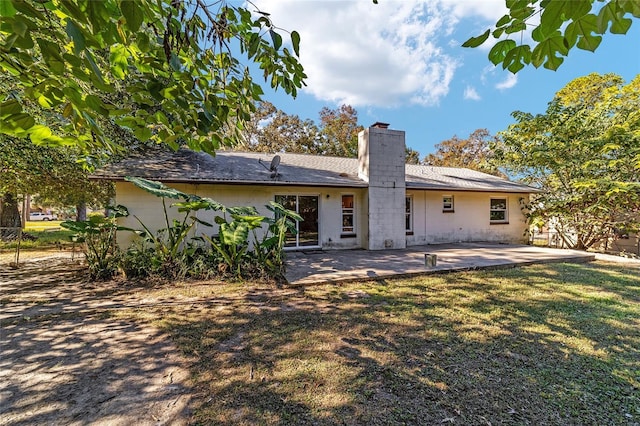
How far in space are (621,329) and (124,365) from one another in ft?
22.1

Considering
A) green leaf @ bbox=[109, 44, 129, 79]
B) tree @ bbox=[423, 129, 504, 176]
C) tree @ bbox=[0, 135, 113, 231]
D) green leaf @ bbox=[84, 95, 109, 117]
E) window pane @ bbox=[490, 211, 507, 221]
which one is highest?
tree @ bbox=[423, 129, 504, 176]

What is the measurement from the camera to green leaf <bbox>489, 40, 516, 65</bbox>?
166cm

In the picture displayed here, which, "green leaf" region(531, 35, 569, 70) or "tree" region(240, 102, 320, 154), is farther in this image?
"tree" region(240, 102, 320, 154)

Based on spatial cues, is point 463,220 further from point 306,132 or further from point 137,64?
point 306,132

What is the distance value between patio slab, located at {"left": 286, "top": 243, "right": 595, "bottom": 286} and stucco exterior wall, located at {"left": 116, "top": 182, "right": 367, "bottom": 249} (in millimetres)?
975

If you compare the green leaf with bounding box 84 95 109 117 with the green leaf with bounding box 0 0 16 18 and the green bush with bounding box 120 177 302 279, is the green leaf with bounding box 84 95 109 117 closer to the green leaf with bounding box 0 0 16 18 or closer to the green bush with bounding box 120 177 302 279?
the green leaf with bounding box 0 0 16 18

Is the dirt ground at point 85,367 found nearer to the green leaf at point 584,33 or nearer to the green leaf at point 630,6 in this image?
the green leaf at point 584,33

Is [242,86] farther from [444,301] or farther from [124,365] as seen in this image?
[444,301]

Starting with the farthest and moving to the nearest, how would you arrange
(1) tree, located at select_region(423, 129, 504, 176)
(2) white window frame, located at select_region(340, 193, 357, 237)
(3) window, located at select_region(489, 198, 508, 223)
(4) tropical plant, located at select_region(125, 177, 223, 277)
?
1. (1) tree, located at select_region(423, 129, 504, 176)
2. (3) window, located at select_region(489, 198, 508, 223)
3. (2) white window frame, located at select_region(340, 193, 357, 237)
4. (4) tropical plant, located at select_region(125, 177, 223, 277)

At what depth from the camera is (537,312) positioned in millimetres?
4793

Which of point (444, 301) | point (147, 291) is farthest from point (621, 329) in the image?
point (147, 291)

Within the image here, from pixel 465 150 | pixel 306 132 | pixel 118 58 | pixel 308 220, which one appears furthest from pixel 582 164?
pixel 306 132

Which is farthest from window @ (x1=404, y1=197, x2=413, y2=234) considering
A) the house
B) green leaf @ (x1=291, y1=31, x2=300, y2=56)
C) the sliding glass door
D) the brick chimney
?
green leaf @ (x1=291, y1=31, x2=300, y2=56)

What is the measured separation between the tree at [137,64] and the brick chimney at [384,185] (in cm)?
849
